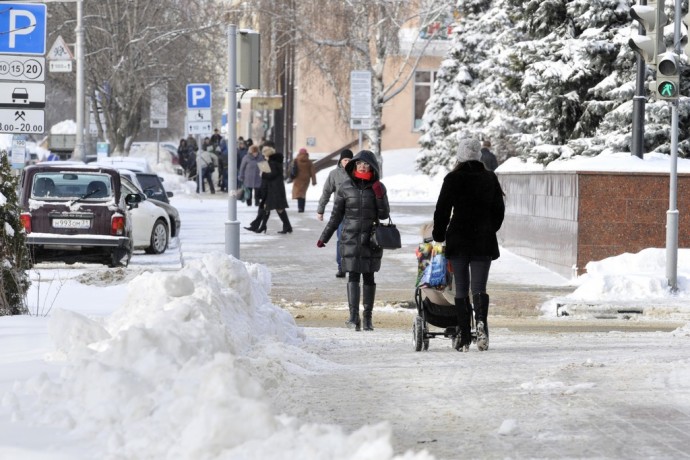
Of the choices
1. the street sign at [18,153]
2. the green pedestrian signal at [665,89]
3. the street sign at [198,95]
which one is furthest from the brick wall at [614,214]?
the street sign at [18,153]

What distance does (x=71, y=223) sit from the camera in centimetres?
2123

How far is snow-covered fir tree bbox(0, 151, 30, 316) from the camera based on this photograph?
39.7 ft

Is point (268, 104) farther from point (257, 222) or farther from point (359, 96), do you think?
point (257, 222)

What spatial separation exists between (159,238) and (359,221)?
12124 mm

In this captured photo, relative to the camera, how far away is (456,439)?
23.9ft

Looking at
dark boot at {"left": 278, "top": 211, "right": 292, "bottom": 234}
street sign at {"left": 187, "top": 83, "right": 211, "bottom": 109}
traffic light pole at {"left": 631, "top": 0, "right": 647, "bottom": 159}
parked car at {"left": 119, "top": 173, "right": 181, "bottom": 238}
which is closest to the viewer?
traffic light pole at {"left": 631, "top": 0, "right": 647, "bottom": 159}

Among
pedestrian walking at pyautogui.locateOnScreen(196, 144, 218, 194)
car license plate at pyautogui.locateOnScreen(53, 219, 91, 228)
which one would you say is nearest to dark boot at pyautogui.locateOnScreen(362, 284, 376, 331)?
car license plate at pyautogui.locateOnScreen(53, 219, 91, 228)

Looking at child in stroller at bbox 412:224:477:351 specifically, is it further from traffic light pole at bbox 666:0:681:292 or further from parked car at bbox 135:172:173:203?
parked car at bbox 135:172:173:203

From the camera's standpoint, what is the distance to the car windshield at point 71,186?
21.3 meters

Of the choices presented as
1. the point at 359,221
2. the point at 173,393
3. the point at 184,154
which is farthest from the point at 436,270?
the point at 184,154

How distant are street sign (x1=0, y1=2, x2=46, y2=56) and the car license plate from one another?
6.01 m

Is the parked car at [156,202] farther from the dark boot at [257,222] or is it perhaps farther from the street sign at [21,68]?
the street sign at [21,68]

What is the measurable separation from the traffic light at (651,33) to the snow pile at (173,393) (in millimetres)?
8934

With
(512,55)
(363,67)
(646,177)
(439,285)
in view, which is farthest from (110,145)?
(439,285)
